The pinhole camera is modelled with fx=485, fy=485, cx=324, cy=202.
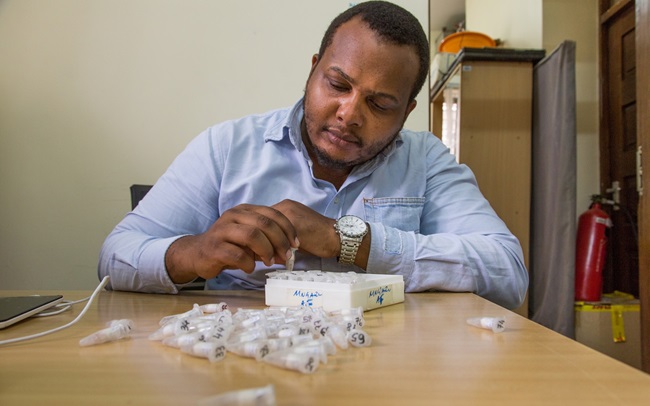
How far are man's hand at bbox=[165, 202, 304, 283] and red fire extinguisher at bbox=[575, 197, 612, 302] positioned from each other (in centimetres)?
196

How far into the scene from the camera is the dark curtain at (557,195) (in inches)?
87.4

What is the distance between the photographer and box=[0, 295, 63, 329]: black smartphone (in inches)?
23.6

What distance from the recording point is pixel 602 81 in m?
2.60

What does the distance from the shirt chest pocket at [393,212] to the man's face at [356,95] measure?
110mm

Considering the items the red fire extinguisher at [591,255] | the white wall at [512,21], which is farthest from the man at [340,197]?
the white wall at [512,21]

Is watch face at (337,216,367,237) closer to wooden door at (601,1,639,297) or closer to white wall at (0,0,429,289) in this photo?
white wall at (0,0,429,289)

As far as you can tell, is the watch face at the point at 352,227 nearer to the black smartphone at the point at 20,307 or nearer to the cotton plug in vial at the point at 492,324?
the cotton plug in vial at the point at 492,324

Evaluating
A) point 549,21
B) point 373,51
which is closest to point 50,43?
point 373,51

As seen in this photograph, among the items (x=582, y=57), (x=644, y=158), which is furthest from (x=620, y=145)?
(x=644, y=158)

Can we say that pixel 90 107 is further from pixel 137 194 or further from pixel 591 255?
pixel 591 255

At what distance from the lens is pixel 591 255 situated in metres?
2.30

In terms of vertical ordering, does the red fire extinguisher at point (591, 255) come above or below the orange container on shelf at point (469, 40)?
below

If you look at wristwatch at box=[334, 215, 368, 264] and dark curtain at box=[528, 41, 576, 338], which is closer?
wristwatch at box=[334, 215, 368, 264]

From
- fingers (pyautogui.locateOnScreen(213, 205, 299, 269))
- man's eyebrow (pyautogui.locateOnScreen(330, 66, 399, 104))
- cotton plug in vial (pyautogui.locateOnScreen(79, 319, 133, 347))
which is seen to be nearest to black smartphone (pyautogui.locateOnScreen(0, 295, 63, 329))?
cotton plug in vial (pyautogui.locateOnScreen(79, 319, 133, 347))
